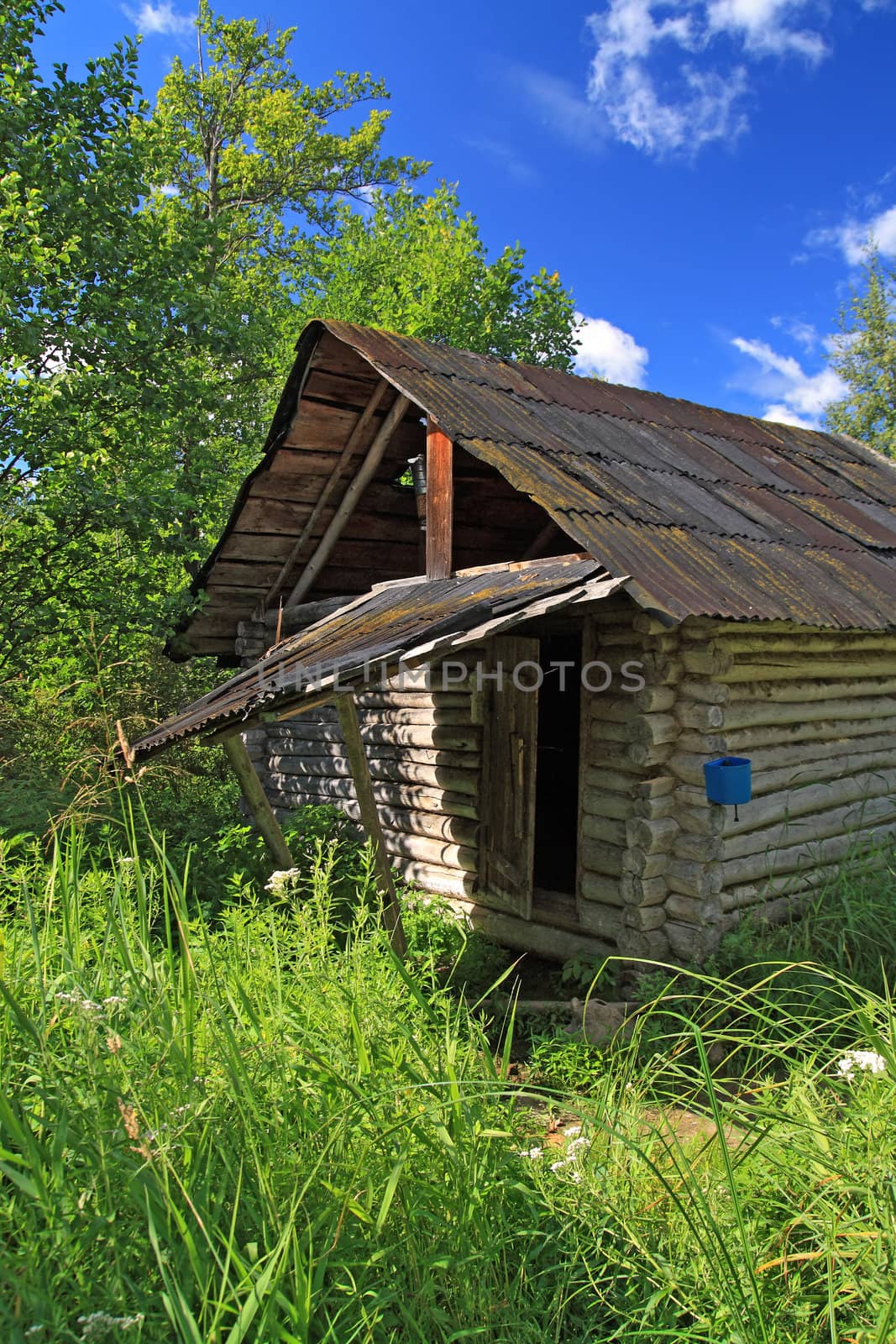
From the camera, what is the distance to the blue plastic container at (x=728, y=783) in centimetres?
590

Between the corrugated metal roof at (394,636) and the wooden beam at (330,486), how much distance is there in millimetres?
1930

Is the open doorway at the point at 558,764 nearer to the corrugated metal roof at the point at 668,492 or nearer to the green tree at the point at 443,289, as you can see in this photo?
the corrugated metal roof at the point at 668,492

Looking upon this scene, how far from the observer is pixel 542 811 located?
10234 mm

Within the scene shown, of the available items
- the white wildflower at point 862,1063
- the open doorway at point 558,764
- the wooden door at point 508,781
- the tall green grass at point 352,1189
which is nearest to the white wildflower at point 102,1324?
the tall green grass at point 352,1189

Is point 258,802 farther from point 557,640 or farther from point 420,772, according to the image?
point 557,640

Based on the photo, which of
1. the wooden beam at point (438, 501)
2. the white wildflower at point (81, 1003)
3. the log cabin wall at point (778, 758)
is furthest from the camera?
the wooden beam at point (438, 501)

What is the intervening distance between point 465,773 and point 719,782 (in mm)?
2685

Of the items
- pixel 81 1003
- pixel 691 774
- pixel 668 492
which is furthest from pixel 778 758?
pixel 81 1003

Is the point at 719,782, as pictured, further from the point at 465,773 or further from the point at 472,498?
the point at 472,498

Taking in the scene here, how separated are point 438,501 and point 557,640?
2594 millimetres

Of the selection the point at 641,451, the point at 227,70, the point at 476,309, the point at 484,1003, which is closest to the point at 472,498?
the point at 641,451

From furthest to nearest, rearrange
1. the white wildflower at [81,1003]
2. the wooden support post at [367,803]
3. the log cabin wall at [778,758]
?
1. the log cabin wall at [778,758]
2. the wooden support post at [367,803]
3. the white wildflower at [81,1003]

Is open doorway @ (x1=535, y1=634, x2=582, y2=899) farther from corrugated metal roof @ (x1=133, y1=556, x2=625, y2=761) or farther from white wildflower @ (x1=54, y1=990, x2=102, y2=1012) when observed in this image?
white wildflower @ (x1=54, y1=990, x2=102, y2=1012)

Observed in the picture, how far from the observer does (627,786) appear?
6.55 metres
